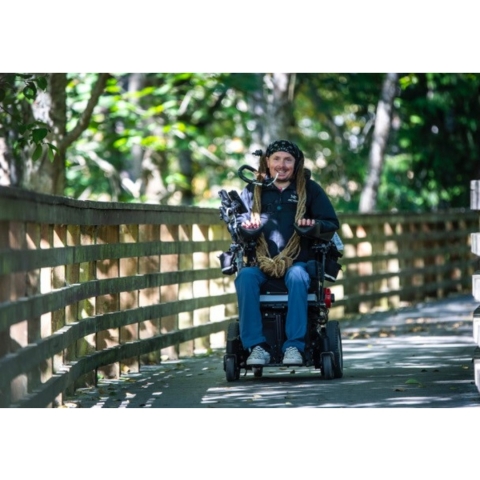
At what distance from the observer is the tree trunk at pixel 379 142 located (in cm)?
1952

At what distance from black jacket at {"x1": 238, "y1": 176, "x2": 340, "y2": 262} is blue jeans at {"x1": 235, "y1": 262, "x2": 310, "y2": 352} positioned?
0.30 meters

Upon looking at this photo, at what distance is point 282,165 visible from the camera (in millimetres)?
9141

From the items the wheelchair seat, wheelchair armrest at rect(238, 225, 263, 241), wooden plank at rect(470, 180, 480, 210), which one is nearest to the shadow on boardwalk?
the wheelchair seat

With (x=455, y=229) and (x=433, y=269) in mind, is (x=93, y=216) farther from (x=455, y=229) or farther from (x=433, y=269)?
(x=455, y=229)

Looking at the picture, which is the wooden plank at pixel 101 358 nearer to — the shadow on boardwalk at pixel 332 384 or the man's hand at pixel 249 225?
the shadow on boardwalk at pixel 332 384

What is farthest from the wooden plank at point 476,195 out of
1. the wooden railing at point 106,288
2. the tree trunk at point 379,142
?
the tree trunk at point 379,142

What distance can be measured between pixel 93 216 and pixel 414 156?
48.1 feet

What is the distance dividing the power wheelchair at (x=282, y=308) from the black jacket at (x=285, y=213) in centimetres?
9

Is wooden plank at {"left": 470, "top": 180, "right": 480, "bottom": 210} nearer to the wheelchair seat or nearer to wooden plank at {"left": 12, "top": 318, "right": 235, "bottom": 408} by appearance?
the wheelchair seat

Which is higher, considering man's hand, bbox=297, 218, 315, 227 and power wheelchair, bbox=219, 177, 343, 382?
man's hand, bbox=297, 218, 315, 227

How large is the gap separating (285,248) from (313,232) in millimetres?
259

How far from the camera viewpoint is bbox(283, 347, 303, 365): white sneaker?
8.65 m
